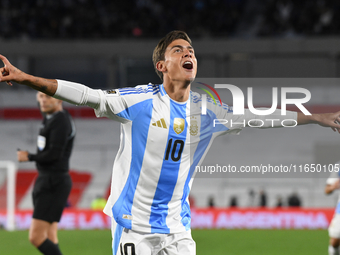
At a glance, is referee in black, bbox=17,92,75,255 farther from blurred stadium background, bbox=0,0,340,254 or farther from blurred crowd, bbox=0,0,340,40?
blurred crowd, bbox=0,0,340,40

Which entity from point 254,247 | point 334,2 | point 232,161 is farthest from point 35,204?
point 334,2

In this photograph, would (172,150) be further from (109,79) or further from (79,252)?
(109,79)

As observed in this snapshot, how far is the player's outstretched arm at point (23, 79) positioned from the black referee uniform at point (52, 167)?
2448mm

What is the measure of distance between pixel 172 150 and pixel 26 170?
13508 millimetres

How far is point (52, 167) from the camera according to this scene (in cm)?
492

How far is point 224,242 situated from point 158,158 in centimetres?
562

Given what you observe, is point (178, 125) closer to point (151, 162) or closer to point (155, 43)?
point (151, 162)

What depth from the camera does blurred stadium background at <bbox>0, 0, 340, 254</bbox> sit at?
57.7 feet

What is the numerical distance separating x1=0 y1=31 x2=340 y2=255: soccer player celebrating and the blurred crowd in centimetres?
1554

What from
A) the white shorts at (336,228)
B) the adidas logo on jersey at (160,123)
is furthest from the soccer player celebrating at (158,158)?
the white shorts at (336,228)

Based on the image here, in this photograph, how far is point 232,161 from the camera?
17.3 m

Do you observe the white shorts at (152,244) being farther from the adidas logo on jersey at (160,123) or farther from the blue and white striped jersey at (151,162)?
the adidas logo on jersey at (160,123)

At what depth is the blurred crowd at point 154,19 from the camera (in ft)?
60.4

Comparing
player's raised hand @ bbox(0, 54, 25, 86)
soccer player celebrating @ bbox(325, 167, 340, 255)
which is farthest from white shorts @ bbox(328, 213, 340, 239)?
player's raised hand @ bbox(0, 54, 25, 86)
